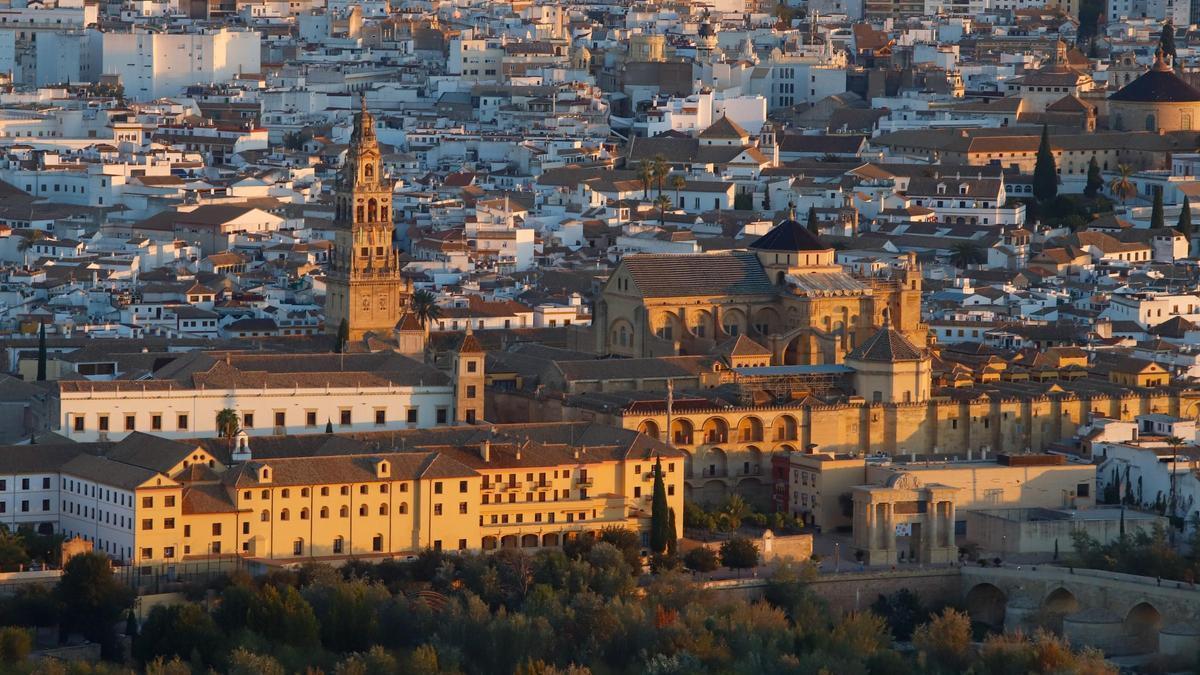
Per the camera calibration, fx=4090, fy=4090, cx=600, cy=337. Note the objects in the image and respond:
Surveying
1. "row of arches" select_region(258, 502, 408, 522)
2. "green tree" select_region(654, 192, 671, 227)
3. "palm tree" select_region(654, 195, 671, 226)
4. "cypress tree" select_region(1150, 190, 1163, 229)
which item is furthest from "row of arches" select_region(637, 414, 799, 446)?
"palm tree" select_region(654, 195, 671, 226)

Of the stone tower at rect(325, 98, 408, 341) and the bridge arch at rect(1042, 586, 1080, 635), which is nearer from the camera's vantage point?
the bridge arch at rect(1042, 586, 1080, 635)

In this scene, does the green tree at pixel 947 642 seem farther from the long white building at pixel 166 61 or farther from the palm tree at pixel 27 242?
the long white building at pixel 166 61

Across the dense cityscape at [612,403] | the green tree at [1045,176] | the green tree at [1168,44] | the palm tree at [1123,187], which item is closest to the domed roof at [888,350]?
the dense cityscape at [612,403]

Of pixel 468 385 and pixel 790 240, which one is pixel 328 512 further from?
pixel 790 240

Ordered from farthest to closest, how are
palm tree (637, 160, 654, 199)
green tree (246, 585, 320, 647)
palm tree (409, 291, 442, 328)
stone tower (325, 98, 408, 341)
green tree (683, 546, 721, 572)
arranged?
palm tree (637, 160, 654, 199), palm tree (409, 291, 442, 328), stone tower (325, 98, 408, 341), green tree (683, 546, 721, 572), green tree (246, 585, 320, 647)

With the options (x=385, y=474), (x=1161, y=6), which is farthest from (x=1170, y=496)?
(x=1161, y=6)

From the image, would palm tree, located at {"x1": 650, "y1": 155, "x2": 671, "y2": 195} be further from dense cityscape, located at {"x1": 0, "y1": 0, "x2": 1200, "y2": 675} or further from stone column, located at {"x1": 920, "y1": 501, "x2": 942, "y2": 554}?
stone column, located at {"x1": 920, "y1": 501, "x2": 942, "y2": 554}

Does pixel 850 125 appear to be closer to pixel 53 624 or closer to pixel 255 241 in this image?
pixel 255 241
